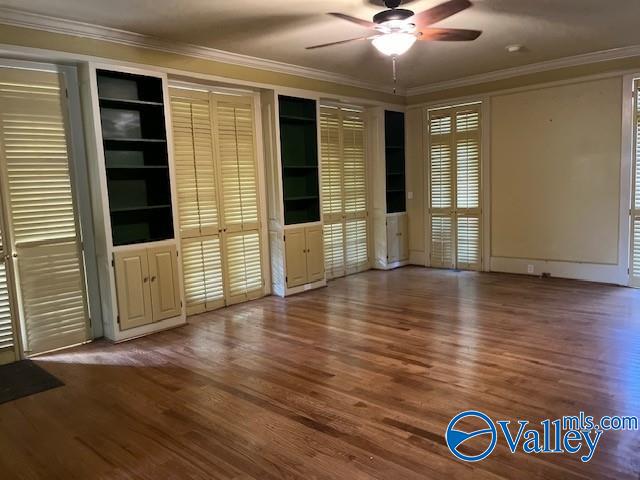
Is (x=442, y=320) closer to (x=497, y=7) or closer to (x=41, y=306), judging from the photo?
(x=497, y=7)

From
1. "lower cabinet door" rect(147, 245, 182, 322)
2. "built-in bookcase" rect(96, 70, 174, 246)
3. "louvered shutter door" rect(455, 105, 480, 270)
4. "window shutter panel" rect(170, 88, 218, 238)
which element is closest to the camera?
"built-in bookcase" rect(96, 70, 174, 246)

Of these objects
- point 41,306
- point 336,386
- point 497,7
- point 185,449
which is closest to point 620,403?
point 336,386

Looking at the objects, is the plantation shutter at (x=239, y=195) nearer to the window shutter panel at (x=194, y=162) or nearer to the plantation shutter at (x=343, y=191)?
the window shutter panel at (x=194, y=162)

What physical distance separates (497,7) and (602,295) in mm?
3453

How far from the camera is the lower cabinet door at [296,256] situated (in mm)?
5941

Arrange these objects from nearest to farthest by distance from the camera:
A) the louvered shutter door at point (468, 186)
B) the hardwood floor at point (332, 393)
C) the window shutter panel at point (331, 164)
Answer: the hardwood floor at point (332, 393) < the window shutter panel at point (331, 164) < the louvered shutter door at point (468, 186)

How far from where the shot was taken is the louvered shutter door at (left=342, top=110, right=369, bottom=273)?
23.2 feet

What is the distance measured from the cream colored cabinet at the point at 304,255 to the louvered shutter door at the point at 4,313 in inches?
117

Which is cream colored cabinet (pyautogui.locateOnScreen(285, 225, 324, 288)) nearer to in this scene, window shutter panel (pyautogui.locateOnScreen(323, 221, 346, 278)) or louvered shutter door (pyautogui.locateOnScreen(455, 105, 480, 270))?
window shutter panel (pyautogui.locateOnScreen(323, 221, 346, 278))

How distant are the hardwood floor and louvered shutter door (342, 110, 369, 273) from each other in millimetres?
2147

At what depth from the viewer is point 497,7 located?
3945 millimetres

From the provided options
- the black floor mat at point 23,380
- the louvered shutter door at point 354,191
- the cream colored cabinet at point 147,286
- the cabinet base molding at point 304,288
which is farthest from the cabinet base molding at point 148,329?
the louvered shutter door at point 354,191

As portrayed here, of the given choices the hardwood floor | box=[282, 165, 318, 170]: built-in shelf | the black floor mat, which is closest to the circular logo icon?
the hardwood floor

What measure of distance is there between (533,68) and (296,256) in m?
3.95
